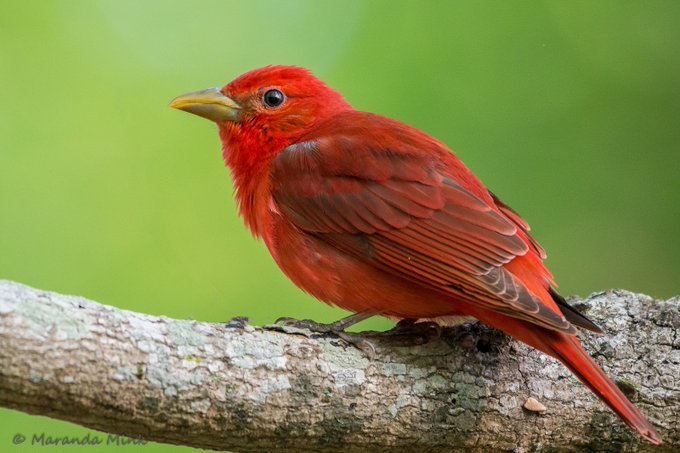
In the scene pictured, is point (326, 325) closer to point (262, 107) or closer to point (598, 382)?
point (598, 382)

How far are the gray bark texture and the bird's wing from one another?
0.34 meters

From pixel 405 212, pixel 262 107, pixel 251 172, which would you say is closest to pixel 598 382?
pixel 405 212

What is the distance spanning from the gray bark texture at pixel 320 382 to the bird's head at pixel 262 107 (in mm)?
1449

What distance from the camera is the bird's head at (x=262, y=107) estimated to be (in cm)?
468

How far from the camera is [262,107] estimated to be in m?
4.76

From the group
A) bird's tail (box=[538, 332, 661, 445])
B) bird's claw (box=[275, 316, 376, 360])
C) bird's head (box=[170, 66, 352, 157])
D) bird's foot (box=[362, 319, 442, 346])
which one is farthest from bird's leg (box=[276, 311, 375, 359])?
bird's head (box=[170, 66, 352, 157])

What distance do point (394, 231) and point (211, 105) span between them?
1.41m

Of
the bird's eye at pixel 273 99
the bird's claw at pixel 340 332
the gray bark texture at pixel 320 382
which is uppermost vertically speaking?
the bird's eye at pixel 273 99

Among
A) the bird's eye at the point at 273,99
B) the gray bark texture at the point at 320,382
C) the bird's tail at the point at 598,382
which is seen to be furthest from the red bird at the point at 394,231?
the gray bark texture at the point at 320,382

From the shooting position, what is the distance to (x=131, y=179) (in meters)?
5.86

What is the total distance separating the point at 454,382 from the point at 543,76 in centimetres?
329

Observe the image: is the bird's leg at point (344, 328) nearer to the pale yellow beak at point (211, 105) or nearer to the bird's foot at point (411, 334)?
the bird's foot at point (411, 334)

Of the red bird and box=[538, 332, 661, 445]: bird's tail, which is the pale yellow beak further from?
box=[538, 332, 661, 445]: bird's tail

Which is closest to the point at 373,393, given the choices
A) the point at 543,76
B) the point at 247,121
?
the point at 247,121
